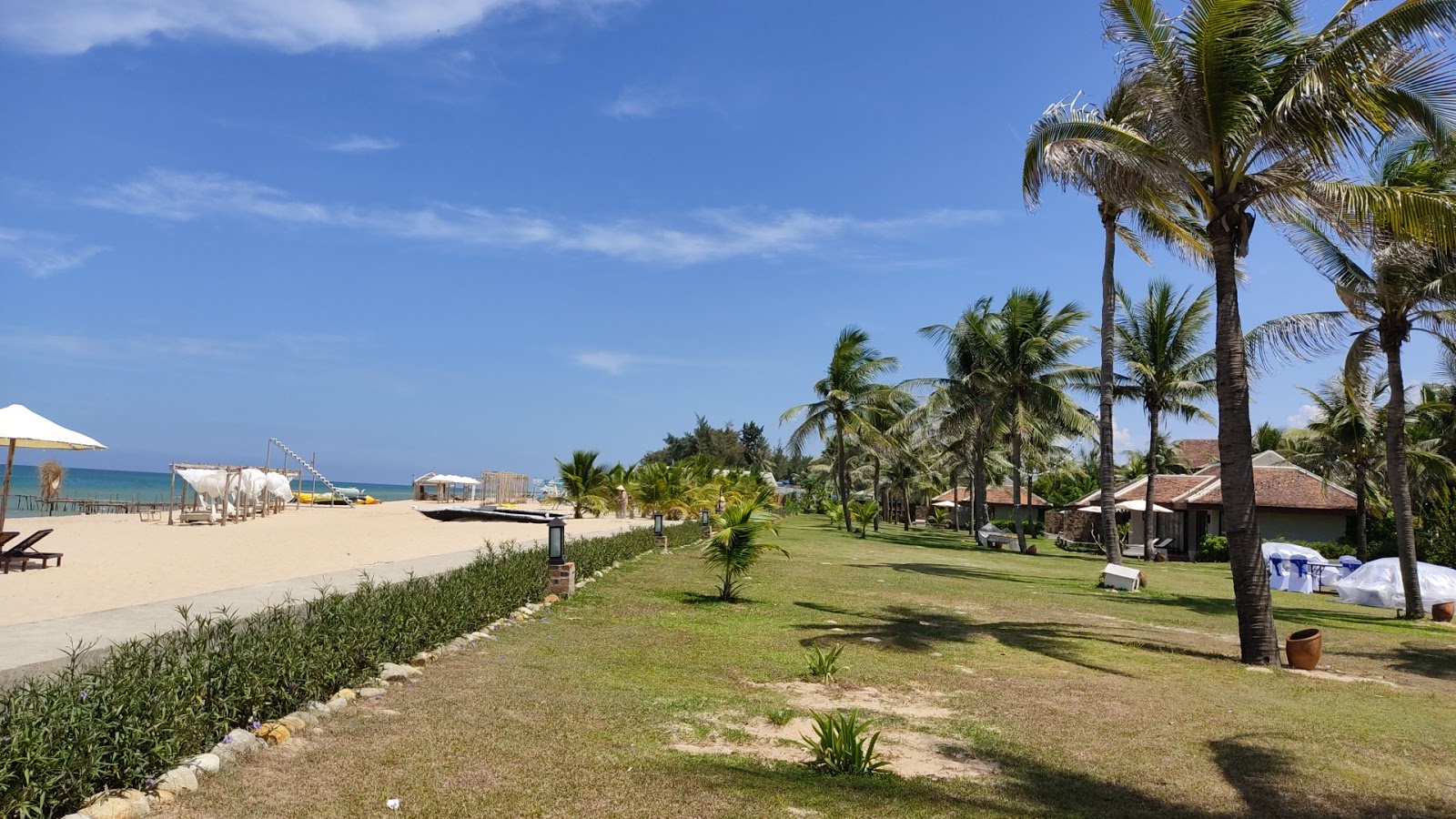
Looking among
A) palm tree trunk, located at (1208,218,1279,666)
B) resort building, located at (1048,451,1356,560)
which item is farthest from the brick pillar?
resort building, located at (1048,451,1356,560)

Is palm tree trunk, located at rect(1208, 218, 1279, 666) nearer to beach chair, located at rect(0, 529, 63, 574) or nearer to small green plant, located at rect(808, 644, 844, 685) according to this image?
small green plant, located at rect(808, 644, 844, 685)

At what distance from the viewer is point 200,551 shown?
18719 millimetres

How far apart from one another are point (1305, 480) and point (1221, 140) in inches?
1045

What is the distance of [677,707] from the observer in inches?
258

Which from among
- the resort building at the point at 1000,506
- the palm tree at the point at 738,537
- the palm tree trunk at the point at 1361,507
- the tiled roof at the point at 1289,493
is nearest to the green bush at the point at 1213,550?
the tiled roof at the point at 1289,493

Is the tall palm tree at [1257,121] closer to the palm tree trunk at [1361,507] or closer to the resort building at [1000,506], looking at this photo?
the palm tree trunk at [1361,507]

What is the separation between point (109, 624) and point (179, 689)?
4.58m

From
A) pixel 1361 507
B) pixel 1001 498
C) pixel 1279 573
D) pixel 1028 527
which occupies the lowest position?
pixel 1028 527

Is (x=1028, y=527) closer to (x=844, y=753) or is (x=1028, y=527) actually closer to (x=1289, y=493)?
(x=1289, y=493)

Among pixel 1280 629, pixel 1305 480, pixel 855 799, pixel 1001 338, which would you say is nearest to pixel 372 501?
pixel 1001 338

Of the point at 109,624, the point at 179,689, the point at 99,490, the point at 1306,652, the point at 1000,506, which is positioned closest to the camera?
the point at 179,689

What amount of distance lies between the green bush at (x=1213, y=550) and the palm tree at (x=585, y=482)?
2207 centimetres

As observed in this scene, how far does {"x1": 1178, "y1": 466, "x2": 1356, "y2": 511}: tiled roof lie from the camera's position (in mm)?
29797

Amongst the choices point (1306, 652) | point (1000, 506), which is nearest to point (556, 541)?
point (1306, 652)
